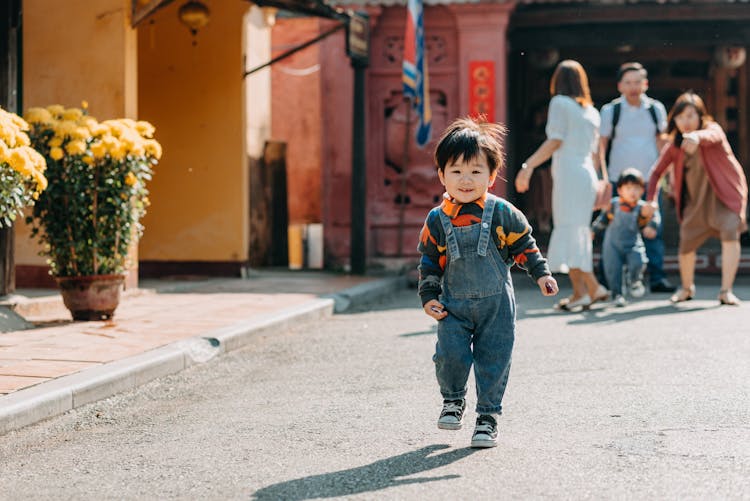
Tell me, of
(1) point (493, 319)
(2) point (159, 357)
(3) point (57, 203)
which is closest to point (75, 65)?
(3) point (57, 203)

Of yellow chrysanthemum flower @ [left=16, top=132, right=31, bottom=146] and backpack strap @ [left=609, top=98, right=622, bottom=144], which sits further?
backpack strap @ [left=609, top=98, right=622, bottom=144]

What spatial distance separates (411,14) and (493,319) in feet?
33.4

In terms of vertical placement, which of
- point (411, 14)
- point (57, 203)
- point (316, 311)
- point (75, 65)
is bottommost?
point (316, 311)

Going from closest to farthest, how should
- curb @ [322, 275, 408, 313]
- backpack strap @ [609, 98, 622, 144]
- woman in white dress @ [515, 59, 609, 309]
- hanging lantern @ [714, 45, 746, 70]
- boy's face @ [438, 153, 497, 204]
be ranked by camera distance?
boy's face @ [438, 153, 497, 204] < woman in white dress @ [515, 59, 609, 309] < curb @ [322, 275, 408, 313] < backpack strap @ [609, 98, 622, 144] < hanging lantern @ [714, 45, 746, 70]

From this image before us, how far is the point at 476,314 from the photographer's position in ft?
15.4

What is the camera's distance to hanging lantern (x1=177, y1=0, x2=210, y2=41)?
42.1 ft

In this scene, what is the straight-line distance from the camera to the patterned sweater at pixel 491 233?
15.5 feet

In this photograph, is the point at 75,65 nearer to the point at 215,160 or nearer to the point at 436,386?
the point at 215,160

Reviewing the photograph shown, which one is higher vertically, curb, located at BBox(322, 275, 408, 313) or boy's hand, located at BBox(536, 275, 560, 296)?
boy's hand, located at BBox(536, 275, 560, 296)

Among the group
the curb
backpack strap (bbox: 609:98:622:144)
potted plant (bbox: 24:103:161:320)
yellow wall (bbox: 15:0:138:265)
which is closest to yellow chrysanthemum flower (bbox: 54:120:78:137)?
potted plant (bbox: 24:103:161:320)

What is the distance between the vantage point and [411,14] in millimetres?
14406

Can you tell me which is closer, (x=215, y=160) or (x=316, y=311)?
(x=316, y=311)

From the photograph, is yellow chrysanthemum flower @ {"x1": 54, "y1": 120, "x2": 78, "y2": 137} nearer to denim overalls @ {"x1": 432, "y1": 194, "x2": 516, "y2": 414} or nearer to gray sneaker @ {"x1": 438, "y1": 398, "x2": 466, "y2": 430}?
denim overalls @ {"x1": 432, "y1": 194, "x2": 516, "y2": 414}

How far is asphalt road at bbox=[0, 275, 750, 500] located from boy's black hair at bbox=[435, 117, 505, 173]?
42.8 inches
